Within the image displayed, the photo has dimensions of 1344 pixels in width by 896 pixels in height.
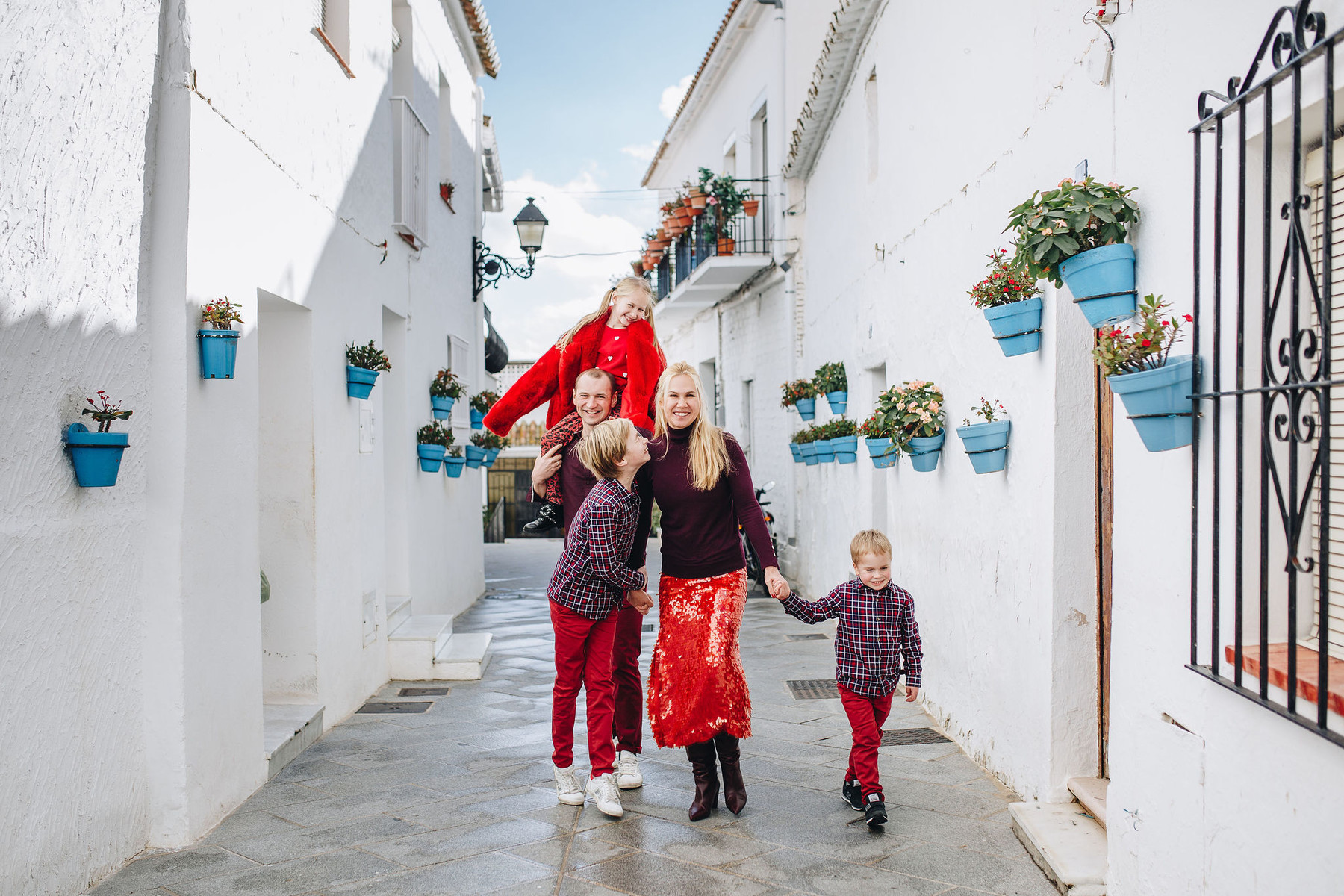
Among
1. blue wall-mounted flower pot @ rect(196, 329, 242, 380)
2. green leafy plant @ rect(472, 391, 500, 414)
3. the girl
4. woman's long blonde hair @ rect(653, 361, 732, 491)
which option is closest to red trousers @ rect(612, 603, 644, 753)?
the girl

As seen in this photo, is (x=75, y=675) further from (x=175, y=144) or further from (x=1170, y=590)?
(x=1170, y=590)

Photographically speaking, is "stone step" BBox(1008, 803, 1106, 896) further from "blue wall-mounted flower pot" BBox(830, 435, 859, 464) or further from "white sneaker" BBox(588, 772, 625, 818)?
"blue wall-mounted flower pot" BBox(830, 435, 859, 464)

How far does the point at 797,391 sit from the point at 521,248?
3.57 m

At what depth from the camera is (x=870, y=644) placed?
4.06 metres

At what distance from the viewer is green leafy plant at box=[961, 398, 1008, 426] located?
4.72 meters

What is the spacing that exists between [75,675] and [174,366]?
3.87 ft

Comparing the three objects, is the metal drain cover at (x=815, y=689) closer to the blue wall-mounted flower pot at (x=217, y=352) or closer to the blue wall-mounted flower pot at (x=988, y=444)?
the blue wall-mounted flower pot at (x=988, y=444)

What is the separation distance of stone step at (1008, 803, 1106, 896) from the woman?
1088 millimetres

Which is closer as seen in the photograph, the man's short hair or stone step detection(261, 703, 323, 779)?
the man's short hair

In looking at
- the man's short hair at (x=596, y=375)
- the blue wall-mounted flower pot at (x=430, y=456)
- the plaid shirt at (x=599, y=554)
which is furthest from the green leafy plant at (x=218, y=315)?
the blue wall-mounted flower pot at (x=430, y=456)

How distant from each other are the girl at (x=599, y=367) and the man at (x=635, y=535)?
0.07 meters

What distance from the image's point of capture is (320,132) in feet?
18.8

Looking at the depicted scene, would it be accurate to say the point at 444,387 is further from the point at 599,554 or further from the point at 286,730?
the point at 599,554

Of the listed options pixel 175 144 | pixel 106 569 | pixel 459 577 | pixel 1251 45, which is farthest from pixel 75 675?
pixel 459 577
